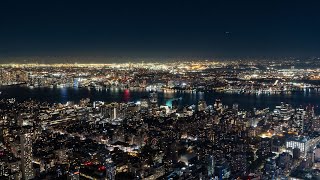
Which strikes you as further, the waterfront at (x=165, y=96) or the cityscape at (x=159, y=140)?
the waterfront at (x=165, y=96)

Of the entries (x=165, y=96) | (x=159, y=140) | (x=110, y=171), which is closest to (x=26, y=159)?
(x=110, y=171)

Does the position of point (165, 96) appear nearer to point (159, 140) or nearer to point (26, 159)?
point (159, 140)

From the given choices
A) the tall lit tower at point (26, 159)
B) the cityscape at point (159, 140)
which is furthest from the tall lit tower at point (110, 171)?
the tall lit tower at point (26, 159)

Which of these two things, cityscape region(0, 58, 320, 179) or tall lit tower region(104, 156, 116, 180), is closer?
tall lit tower region(104, 156, 116, 180)

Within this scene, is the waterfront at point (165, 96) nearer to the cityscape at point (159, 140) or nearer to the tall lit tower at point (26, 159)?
the cityscape at point (159, 140)

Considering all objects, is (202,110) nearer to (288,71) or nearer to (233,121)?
(233,121)

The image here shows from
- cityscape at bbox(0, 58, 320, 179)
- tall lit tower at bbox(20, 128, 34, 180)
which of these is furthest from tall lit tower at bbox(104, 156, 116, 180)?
tall lit tower at bbox(20, 128, 34, 180)

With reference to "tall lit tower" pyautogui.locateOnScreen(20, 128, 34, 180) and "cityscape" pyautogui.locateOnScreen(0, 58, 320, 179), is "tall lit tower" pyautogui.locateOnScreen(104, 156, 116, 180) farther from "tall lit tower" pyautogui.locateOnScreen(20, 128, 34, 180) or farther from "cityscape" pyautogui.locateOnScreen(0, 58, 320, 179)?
"tall lit tower" pyautogui.locateOnScreen(20, 128, 34, 180)

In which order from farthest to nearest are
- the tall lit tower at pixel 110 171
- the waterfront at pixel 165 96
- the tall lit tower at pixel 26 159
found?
the waterfront at pixel 165 96, the tall lit tower at pixel 26 159, the tall lit tower at pixel 110 171
